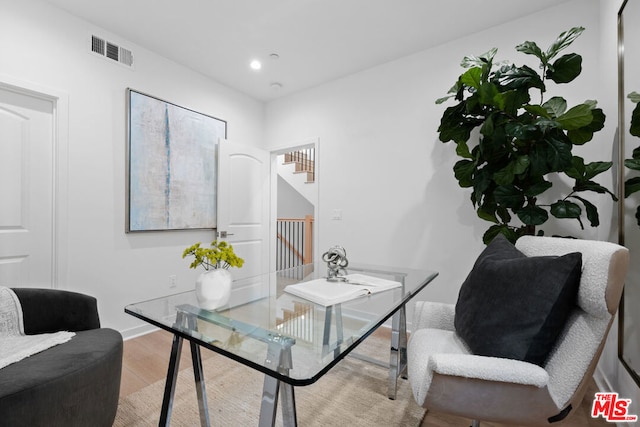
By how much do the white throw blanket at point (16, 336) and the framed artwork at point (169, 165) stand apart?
118cm

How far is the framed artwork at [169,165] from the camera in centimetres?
273

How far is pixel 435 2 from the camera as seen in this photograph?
2256 millimetres

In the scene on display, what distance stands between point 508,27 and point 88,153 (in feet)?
12.0

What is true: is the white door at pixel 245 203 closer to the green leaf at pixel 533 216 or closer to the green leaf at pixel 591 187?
the green leaf at pixel 533 216

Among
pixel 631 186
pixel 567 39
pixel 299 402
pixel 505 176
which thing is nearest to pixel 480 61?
pixel 567 39

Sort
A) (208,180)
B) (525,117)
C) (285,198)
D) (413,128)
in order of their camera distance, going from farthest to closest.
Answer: (285,198) < (208,180) < (413,128) < (525,117)

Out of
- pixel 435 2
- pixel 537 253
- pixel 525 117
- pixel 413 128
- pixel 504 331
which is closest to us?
pixel 504 331

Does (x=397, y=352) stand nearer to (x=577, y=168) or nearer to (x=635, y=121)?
(x=577, y=168)

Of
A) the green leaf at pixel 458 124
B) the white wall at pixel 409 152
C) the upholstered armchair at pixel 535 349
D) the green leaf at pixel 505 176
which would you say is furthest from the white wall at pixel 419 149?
the upholstered armchair at pixel 535 349

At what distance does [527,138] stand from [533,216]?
1.58 feet

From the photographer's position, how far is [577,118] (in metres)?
1.66

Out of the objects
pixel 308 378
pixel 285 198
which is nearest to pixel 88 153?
pixel 308 378

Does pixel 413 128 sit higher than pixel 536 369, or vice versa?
pixel 413 128

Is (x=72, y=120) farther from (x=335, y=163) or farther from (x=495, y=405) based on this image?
(x=495, y=405)
